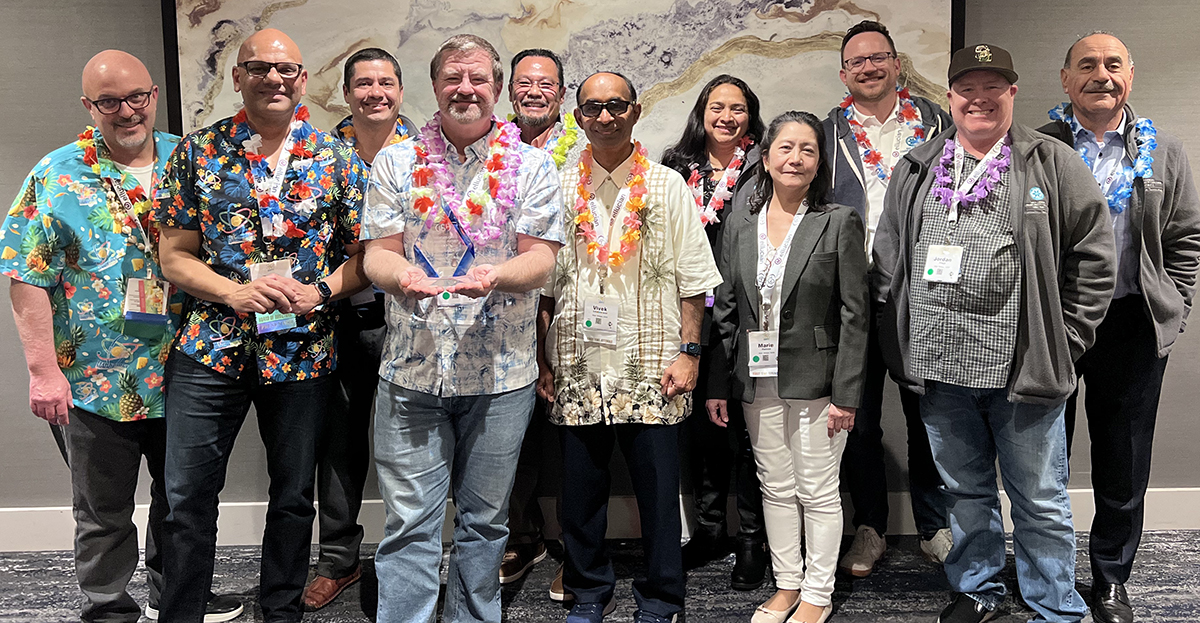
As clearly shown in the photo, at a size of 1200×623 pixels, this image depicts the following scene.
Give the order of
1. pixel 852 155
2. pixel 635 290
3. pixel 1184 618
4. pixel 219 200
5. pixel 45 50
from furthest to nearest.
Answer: pixel 45 50 → pixel 852 155 → pixel 1184 618 → pixel 635 290 → pixel 219 200

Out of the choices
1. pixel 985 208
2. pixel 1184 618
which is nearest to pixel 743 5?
pixel 985 208

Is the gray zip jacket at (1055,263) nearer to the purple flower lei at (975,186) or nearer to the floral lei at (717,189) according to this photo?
the purple flower lei at (975,186)

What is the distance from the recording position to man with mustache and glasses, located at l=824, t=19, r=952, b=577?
120 inches

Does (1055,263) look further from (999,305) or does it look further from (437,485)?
(437,485)

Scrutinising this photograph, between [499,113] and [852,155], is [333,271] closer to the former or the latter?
[499,113]

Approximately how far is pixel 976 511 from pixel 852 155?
1.32 meters

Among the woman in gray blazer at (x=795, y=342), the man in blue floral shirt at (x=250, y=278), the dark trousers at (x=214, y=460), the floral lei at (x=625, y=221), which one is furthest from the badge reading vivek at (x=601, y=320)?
the dark trousers at (x=214, y=460)

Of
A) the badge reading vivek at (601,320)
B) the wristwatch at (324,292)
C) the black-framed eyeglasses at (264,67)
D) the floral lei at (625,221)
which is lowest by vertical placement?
the badge reading vivek at (601,320)

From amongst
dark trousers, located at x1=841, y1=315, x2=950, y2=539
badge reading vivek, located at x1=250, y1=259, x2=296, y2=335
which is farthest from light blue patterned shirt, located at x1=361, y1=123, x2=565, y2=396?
dark trousers, located at x1=841, y1=315, x2=950, y2=539

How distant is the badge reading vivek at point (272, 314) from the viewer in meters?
2.48

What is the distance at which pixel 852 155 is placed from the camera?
3.05 metres

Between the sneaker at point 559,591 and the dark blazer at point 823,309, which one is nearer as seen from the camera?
the dark blazer at point 823,309

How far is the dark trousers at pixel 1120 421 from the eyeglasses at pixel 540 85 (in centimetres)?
212

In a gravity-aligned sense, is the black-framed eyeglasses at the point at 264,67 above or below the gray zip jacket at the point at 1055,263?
above
